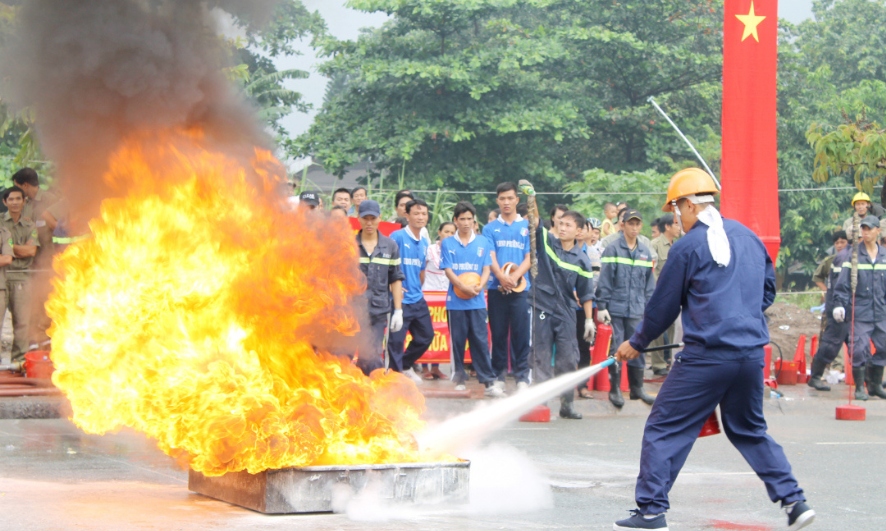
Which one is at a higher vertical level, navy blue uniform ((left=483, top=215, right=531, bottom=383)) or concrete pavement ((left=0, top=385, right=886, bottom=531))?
navy blue uniform ((left=483, top=215, right=531, bottom=383))

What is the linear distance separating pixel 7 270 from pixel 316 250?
20.1ft

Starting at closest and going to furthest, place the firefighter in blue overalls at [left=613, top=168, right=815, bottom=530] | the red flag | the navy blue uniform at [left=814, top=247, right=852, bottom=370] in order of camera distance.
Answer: the firefighter in blue overalls at [left=613, top=168, right=815, bottom=530] < the red flag < the navy blue uniform at [left=814, top=247, right=852, bottom=370]

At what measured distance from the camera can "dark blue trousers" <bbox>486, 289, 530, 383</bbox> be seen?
38.8 feet

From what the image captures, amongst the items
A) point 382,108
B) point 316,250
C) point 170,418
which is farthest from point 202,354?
point 382,108

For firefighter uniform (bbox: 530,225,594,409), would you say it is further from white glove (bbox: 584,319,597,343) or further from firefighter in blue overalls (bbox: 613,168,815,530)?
firefighter in blue overalls (bbox: 613,168,815,530)

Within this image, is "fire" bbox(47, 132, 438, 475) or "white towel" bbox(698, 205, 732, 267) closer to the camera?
"white towel" bbox(698, 205, 732, 267)

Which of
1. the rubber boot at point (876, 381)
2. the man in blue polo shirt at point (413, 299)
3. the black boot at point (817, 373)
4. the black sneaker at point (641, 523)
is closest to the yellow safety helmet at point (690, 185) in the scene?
the black sneaker at point (641, 523)

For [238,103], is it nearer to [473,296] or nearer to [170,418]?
[170,418]

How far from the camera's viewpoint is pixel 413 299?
38.1 feet

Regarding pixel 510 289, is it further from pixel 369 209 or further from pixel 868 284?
pixel 868 284

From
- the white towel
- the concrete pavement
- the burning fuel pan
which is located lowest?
the concrete pavement

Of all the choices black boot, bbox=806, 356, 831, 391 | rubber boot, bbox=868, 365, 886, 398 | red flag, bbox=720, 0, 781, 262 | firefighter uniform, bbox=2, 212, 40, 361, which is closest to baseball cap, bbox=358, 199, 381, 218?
firefighter uniform, bbox=2, 212, 40, 361

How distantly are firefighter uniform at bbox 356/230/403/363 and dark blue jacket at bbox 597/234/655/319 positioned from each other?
2255 mm

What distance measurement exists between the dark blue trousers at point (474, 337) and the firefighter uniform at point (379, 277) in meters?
1.11
